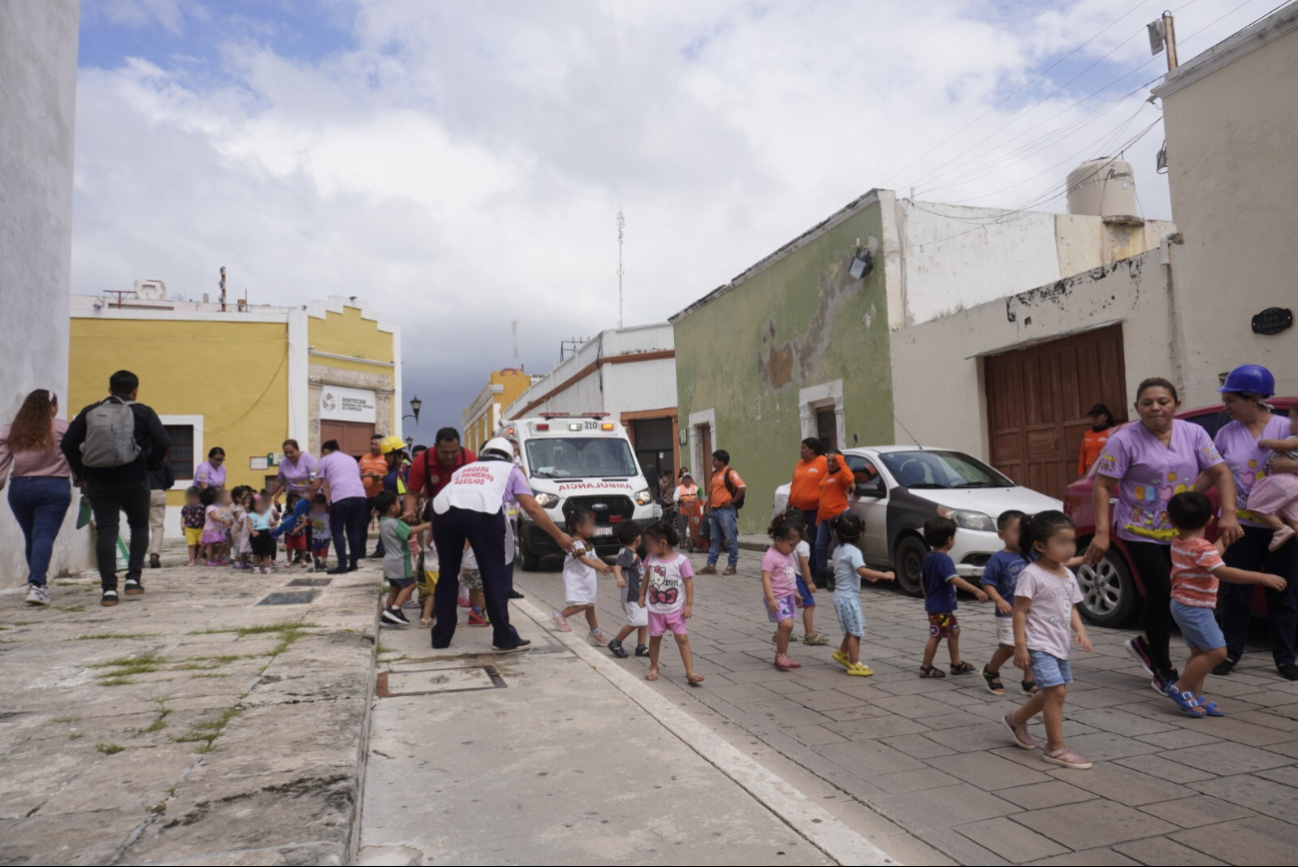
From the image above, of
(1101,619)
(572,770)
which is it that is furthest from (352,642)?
(1101,619)

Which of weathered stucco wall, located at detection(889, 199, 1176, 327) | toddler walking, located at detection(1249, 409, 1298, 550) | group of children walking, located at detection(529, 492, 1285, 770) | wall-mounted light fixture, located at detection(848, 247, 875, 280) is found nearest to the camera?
group of children walking, located at detection(529, 492, 1285, 770)

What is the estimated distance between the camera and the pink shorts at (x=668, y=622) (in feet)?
18.5

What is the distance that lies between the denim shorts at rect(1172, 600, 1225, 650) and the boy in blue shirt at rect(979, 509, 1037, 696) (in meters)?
0.82

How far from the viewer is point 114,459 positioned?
22.6ft

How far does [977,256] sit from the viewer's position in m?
15.3

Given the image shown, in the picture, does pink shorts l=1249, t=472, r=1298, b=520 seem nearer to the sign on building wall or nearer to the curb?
the curb

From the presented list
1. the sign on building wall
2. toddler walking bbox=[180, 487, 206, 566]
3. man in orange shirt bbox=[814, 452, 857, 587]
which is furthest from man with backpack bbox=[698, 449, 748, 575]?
the sign on building wall

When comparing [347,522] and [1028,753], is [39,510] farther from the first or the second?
[1028,753]

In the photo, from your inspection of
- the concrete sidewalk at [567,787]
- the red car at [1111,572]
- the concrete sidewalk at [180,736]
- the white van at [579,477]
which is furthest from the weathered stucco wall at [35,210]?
the red car at [1111,572]

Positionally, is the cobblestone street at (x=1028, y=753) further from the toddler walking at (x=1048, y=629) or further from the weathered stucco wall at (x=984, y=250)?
the weathered stucco wall at (x=984, y=250)

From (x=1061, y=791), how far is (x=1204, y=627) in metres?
1.56

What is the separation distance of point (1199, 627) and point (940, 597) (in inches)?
54.2

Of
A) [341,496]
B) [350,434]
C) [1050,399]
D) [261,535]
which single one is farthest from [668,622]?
[350,434]

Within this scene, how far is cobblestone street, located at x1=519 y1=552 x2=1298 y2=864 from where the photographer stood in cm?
300
